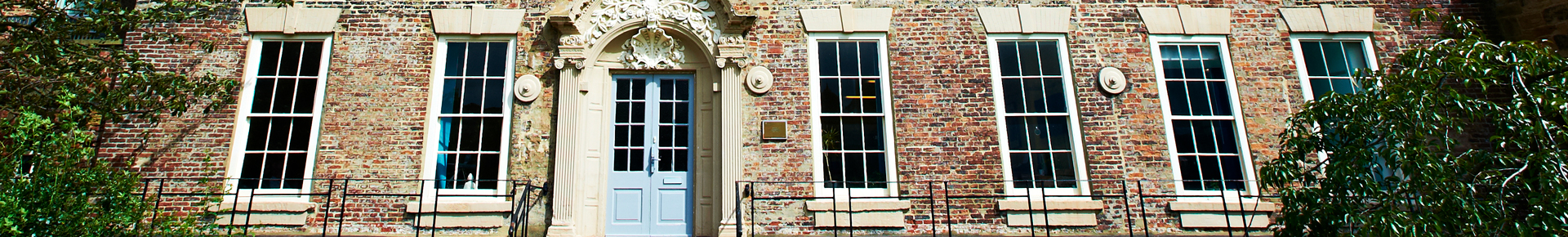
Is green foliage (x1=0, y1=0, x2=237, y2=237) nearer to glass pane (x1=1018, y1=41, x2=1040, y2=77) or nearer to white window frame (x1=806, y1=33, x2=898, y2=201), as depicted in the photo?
white window frame (x1=806, y1=33, x2=898, y2=201)

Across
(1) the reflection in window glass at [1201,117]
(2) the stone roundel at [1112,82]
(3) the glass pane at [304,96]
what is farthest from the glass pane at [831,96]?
(3) the glass pane at [304,96]

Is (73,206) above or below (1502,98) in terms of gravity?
below

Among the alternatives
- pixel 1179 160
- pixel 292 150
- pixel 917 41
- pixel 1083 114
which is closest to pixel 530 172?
pixel 292 150

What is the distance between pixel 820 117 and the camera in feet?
24.3

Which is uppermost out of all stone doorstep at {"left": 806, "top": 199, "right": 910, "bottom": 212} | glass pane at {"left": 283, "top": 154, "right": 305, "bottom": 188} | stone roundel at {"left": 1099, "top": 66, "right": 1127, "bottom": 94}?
stone roundel at {"left": 1099, "top": 66, "right": 1127, "bottom": 94}

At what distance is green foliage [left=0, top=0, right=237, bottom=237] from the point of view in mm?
4824

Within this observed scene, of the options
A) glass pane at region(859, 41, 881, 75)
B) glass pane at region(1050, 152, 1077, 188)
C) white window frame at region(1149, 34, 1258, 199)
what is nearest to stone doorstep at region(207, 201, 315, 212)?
glass pane at region(859, 41, 881, 75)

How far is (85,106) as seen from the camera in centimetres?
634

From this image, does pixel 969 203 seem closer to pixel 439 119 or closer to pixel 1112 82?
pixel 1112 82

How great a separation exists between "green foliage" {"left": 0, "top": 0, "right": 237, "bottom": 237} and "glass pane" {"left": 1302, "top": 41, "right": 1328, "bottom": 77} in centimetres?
991

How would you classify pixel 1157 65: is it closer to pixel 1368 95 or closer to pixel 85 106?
pixel 1368 95

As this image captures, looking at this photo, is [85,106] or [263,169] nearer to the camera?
[85,106]

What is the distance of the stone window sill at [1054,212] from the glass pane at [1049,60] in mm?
1368

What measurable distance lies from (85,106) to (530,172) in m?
3.56
